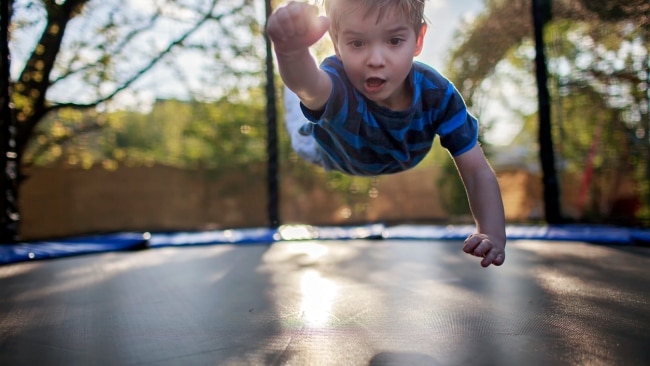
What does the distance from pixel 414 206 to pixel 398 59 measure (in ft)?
11.6

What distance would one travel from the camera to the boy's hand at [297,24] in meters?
0.71

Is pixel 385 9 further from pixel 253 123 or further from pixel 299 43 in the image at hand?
pixel 253 123

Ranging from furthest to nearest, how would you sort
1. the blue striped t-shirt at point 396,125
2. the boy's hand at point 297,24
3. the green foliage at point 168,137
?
the green foliage at point 168,137, the blue striped t-shirt at point 396,125, the boy's hand at point 297,24

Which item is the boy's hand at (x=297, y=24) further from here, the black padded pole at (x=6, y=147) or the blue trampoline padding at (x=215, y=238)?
the black padded pole at (x=6, y=147)

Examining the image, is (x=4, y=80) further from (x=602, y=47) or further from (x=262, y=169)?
(x=602, y=47)

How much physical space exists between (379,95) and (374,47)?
0.10m

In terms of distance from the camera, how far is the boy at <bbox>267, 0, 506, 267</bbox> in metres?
0.80

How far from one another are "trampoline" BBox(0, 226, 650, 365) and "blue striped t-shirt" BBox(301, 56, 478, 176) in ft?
1.05

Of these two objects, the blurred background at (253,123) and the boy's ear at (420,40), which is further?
the blurred background at (253,123)

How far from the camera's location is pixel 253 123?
389cm

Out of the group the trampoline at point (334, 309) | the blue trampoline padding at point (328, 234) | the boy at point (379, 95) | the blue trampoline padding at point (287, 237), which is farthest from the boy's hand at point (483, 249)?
the blue trampoline padding at point (328, 234)

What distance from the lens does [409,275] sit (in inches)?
57.2

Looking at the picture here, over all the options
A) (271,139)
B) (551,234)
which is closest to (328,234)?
(271,139)

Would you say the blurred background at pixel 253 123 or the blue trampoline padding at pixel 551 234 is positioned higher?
the blurred background at pixel 253 123
